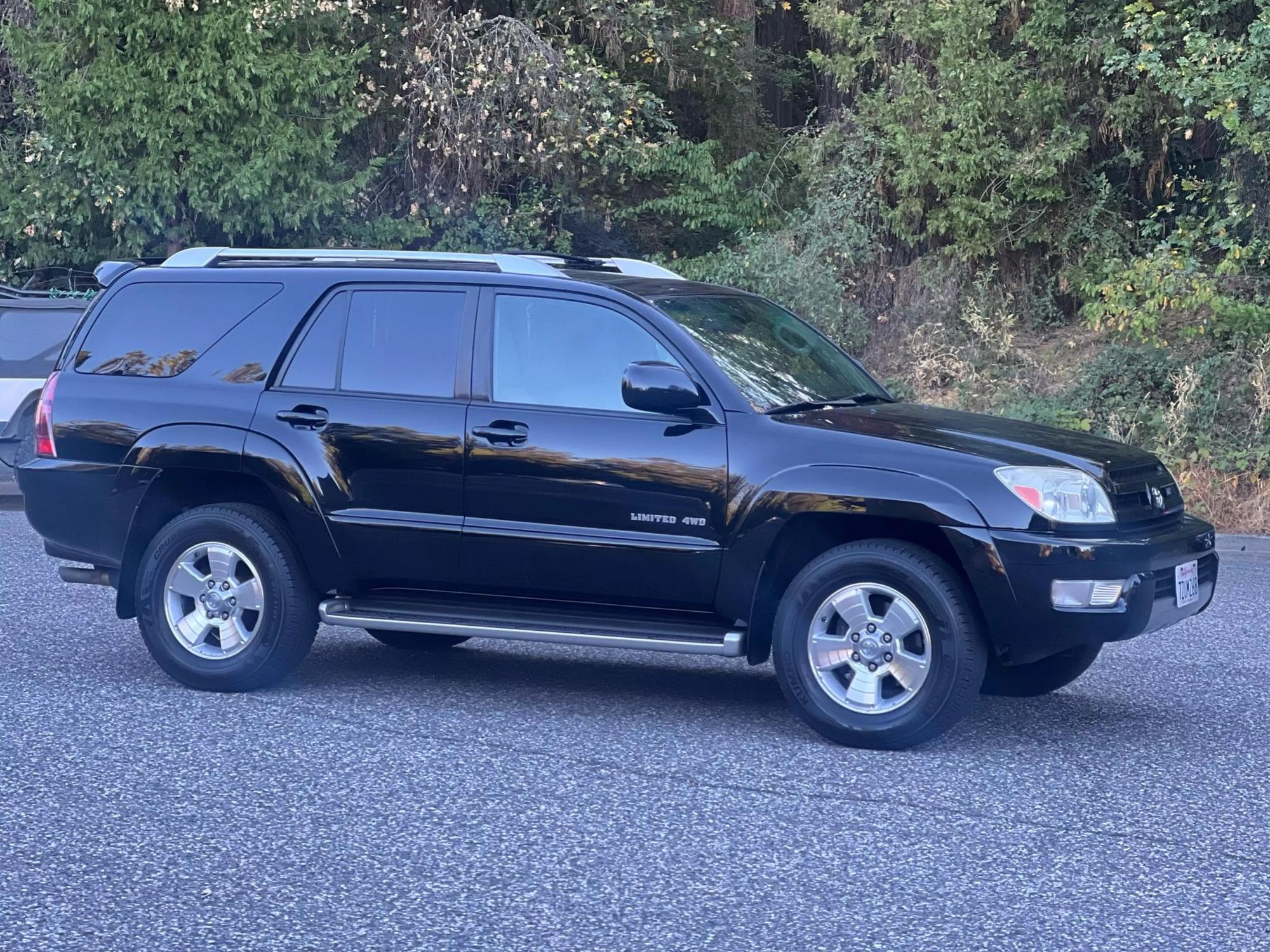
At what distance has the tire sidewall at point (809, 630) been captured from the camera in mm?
5961

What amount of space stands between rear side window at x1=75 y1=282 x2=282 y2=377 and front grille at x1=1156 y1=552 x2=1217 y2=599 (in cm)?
394

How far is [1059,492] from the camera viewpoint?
5.95 meters

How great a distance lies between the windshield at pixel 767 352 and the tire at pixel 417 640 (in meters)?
2.17

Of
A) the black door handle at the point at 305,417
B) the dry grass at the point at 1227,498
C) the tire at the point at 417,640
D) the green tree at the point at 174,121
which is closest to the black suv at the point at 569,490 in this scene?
the black door handle at the point at 305,417

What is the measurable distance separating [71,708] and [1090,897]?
168 inches

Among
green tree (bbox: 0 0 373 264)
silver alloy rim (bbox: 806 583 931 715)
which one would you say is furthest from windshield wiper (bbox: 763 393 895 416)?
green tree (bbox: 0 0 373 264)

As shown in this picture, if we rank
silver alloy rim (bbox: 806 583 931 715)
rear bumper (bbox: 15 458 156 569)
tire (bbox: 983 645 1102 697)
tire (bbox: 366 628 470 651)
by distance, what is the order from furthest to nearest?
tire (bbox: 366 628 470 651) < rear bumper (bbox: 15 458 156 569) < tire (bbox: 983 645 1102 697) < silver alloy rim (bbox: 806 583 931 715)

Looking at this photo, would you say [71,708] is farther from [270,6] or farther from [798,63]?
[798,63]

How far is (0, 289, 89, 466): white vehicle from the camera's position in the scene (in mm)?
14375

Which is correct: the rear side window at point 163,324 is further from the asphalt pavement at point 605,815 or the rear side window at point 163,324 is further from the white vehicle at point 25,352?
the white vehicle at point 25,352

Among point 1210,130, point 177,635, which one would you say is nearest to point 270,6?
point 1210,130

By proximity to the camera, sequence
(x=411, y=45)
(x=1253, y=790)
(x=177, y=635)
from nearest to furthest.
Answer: (x=1253, y=790), (x=177, y=635), (x=411, y=45)

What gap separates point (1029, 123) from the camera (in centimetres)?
1642

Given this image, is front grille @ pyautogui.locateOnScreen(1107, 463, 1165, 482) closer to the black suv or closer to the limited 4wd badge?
the black suv
